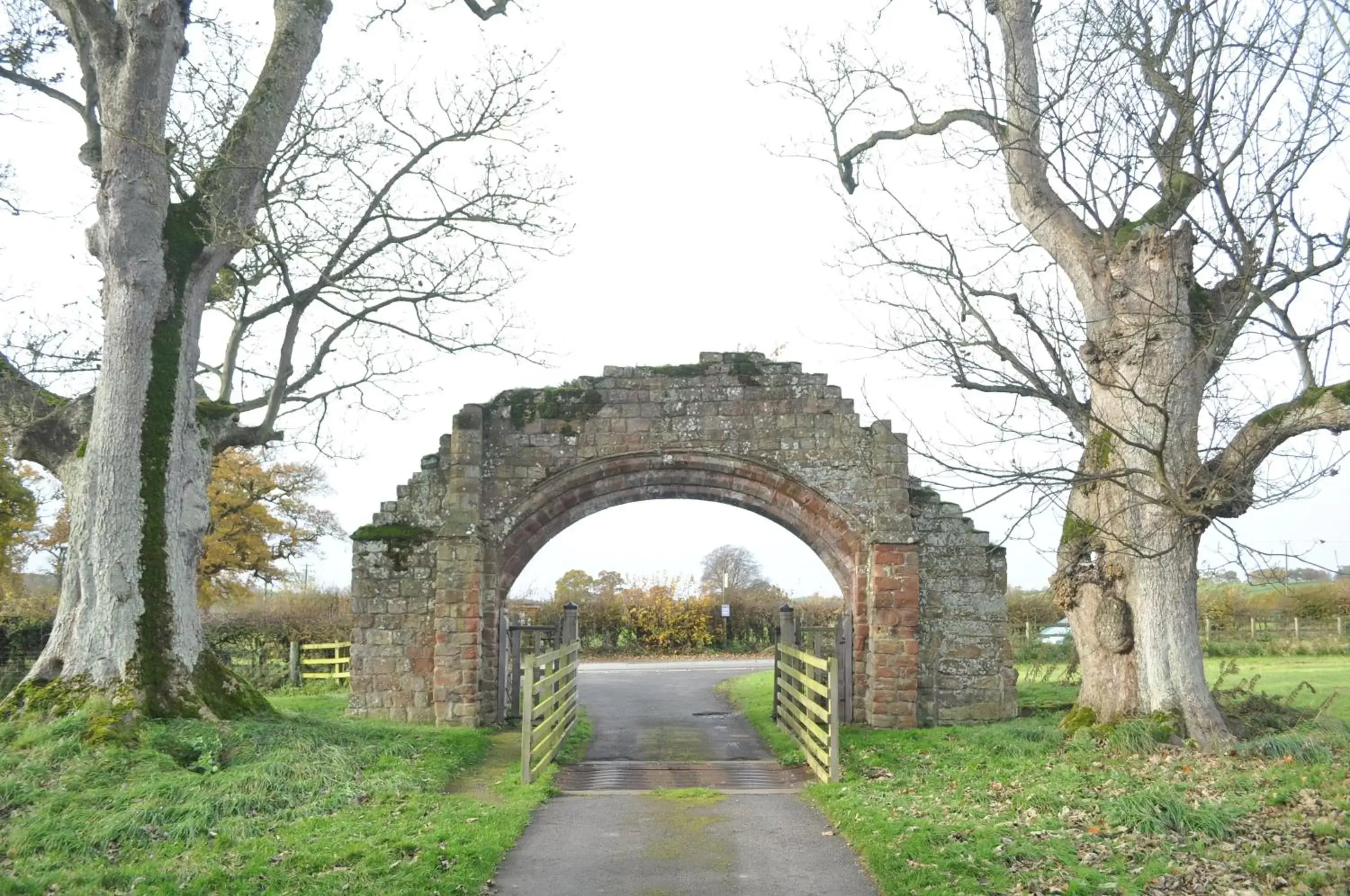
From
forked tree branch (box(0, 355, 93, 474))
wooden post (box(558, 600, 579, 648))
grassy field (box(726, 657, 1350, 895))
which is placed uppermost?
forked tree branch (box(0, 355, 93, 474))

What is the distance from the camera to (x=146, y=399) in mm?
10312

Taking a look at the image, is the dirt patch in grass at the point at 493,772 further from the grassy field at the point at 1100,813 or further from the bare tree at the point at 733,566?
the bare tree at the point at 733,566

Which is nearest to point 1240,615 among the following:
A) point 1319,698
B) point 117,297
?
point 1319,698

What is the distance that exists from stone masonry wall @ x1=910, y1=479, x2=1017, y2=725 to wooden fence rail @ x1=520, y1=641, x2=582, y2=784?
Result: 4.47 meters

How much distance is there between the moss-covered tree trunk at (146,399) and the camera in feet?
32.3

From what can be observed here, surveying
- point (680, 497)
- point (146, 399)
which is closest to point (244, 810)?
point (146, 399)

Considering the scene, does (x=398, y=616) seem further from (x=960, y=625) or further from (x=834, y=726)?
(x=960, y=625)

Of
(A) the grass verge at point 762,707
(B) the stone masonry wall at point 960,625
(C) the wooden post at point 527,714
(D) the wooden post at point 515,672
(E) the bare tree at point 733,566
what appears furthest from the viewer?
(E) the bare tree at point 733,566

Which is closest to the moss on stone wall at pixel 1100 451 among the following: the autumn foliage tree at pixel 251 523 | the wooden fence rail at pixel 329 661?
the wooden fence rail at pixel 329 661

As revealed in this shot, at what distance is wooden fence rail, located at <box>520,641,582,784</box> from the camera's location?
31.2 feet

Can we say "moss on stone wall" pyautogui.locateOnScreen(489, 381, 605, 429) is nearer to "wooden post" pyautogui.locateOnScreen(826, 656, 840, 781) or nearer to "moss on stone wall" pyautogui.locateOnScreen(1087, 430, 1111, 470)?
"wooden post" pyautogui.locateOnScreen(826, 656, 840, 781)

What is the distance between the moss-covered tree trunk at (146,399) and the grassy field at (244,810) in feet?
2.30

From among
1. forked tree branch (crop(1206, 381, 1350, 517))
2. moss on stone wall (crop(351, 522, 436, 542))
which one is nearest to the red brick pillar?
forked tree branch (crop(1206, 381, 1350, 517))

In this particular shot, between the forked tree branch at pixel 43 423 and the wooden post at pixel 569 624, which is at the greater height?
the forked tree branch at pixel 43 423
